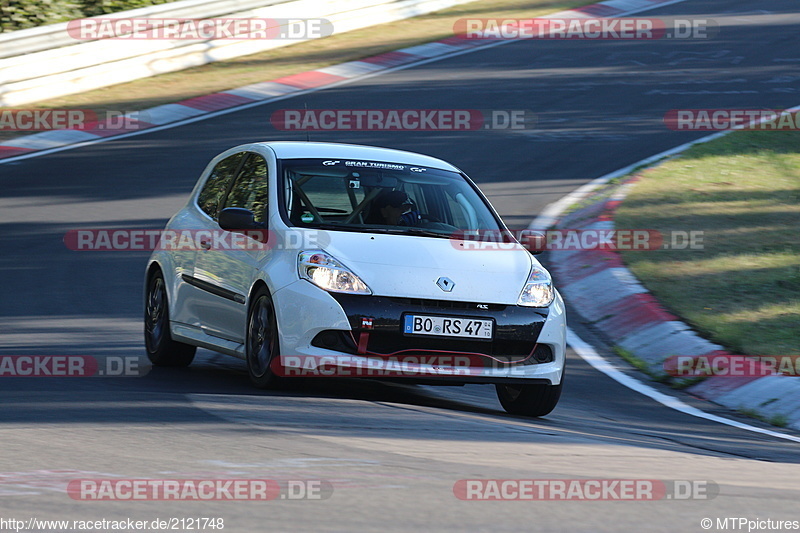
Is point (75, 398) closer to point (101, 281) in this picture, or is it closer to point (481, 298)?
point (481, 298)

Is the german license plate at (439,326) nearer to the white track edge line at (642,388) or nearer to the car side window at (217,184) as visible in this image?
the white track edge line at (642,388)

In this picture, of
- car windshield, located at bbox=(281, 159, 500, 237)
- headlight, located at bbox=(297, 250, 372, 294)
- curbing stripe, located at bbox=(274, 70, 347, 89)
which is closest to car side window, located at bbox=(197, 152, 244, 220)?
car windshield, located at bbox=(281, 159, 500, 237)

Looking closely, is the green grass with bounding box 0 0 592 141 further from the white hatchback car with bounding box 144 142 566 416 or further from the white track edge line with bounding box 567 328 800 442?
the white track edge line with bounding box 567 328 800 442

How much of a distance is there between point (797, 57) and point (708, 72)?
2415 millimetres

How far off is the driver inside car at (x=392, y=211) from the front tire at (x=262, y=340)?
890 mm

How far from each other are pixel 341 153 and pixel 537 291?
1788 mm

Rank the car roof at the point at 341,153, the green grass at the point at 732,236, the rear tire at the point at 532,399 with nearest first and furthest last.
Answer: the rear tire at the point at 532,399 → the car roof at the point at 341,153 → the green grass at the point at 732,236

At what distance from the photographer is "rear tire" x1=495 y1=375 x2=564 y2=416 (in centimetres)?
809

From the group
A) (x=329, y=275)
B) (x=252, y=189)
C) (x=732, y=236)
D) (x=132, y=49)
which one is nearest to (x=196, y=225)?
(x=252, y=189)

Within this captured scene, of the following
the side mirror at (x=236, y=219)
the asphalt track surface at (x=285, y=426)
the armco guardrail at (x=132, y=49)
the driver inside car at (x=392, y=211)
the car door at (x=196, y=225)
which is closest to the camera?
the asphalt track surface at (x=285, y=426)

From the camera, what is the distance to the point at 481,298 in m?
7.80

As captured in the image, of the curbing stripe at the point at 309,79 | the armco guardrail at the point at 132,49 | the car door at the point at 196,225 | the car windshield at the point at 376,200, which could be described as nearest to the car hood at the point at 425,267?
the car windshield at the point at 376,200

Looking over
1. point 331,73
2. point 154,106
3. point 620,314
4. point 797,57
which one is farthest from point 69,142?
point 797,57

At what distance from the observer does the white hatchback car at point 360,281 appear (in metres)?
7.68
